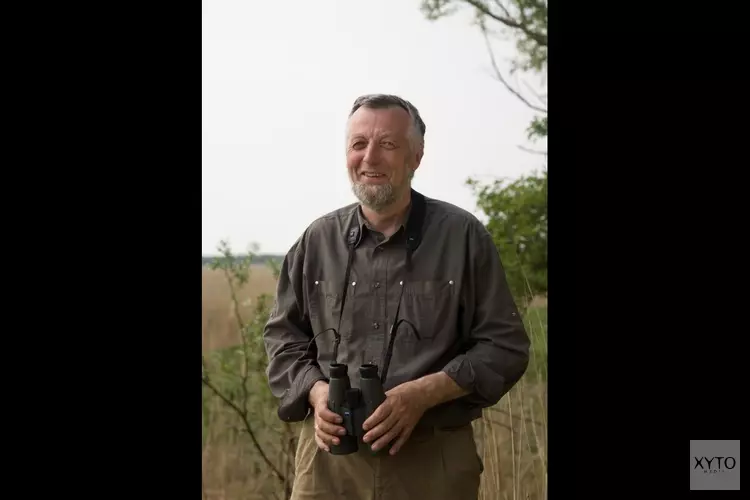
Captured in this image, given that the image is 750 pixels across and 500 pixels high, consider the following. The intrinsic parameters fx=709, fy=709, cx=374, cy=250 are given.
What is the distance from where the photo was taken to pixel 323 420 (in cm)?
184


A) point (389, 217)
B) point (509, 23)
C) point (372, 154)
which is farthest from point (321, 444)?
point (509, 23)

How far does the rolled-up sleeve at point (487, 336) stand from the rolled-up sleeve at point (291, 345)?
394mm

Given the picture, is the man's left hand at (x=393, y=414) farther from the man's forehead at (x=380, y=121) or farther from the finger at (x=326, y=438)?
the man's forehead at (x=380, y=121)

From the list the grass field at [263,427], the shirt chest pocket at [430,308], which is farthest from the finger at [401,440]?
the grass field at [263,427]

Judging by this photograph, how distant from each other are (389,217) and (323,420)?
0.57 meters

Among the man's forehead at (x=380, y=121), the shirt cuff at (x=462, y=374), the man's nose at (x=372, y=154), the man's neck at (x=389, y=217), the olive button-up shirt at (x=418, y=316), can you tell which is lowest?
the shirt cuff at (x=462, y=374)

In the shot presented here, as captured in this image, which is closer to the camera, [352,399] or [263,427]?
[352,399]

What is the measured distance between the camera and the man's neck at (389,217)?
6.34 ft

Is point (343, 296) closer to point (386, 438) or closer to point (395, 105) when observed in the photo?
point (386, 438)

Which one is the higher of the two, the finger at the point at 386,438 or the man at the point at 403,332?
the man at the point at 403,332
